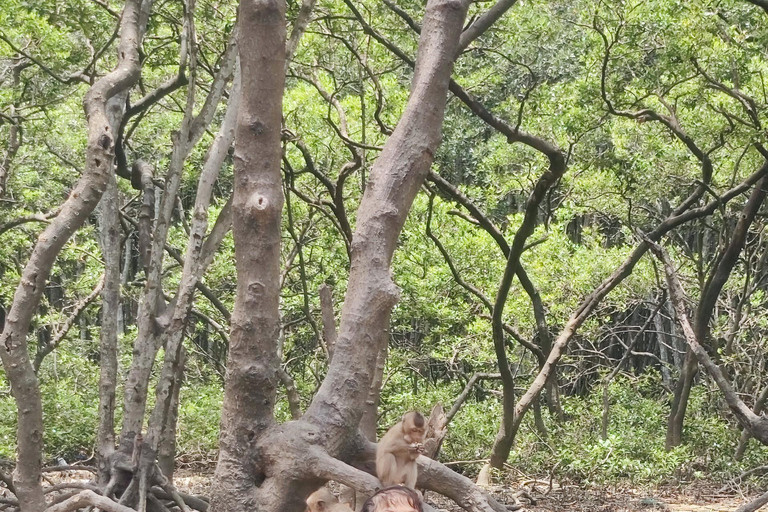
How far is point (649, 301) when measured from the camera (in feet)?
43.8

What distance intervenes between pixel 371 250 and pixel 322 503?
3.39ft

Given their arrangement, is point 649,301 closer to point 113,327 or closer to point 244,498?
point 113,327

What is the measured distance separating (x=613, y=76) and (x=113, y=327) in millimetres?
5800

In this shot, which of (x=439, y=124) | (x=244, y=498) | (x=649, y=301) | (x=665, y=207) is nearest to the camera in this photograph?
(x=244, y=498)

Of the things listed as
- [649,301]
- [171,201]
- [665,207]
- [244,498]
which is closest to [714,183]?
[649,301]

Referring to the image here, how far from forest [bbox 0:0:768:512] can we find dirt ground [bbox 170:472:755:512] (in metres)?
0.07

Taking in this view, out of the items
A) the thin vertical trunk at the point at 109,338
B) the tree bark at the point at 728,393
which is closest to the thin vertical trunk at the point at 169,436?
the thin vertical trunk at the point at 109,338

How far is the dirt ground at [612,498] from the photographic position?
25.8 ft

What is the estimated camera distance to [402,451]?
4484 millimetres

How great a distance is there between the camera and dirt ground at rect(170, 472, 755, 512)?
7863mm

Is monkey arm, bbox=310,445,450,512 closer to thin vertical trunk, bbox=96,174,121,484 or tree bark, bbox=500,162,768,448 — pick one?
thin vertical trunk, bbox=96,174,121,484

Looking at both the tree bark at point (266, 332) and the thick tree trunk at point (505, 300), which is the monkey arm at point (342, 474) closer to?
the tree bark at point (266, 332)

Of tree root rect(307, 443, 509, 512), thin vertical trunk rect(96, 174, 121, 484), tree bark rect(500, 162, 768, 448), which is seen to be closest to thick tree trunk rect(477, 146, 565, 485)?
tree bark rect(500, 162, 768, 448)

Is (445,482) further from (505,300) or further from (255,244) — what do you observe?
(505,300)
